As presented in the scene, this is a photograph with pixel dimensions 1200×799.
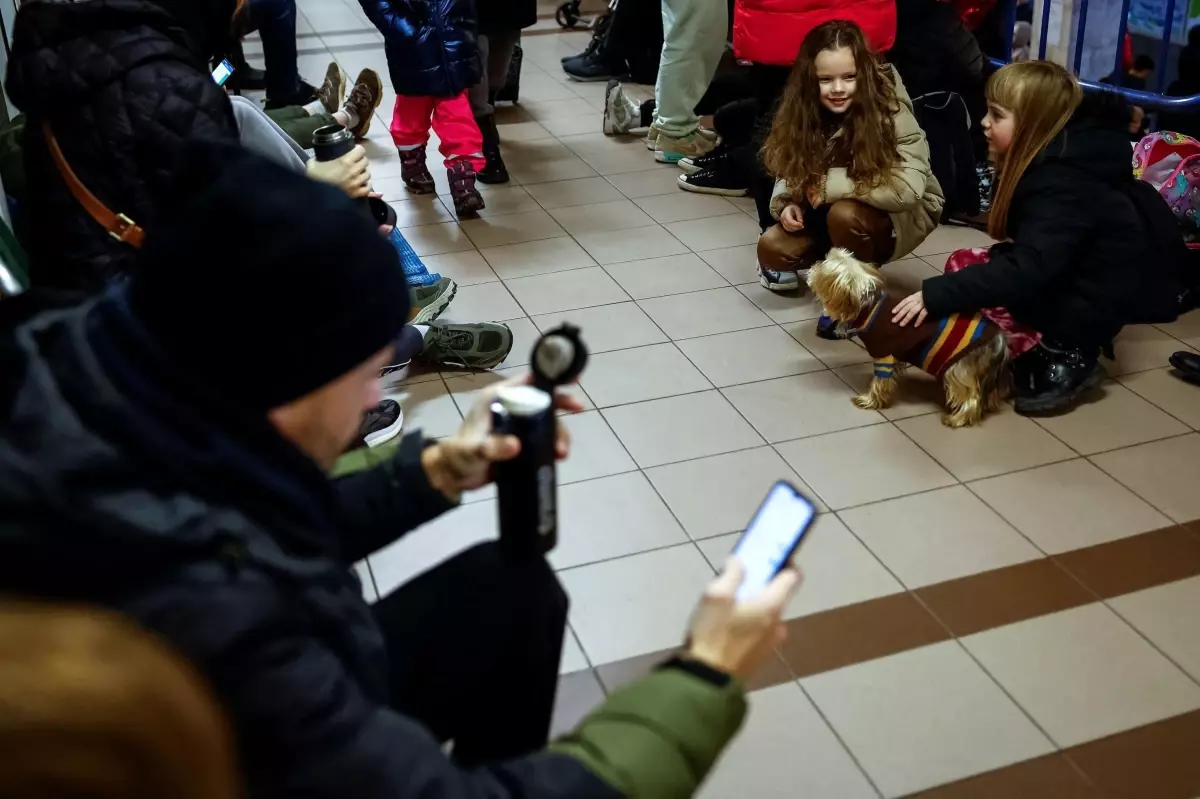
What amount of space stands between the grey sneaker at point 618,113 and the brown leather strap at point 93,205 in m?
3.39

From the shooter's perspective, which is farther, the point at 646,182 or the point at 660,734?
the point at 646,182

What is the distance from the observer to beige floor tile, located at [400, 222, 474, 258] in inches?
157

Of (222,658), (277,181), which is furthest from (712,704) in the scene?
(277,181)

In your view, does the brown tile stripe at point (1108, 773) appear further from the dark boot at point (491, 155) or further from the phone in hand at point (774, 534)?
the dark boot at point (491, 155)

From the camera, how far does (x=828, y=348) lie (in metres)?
3.27

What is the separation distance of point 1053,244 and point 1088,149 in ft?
0.86

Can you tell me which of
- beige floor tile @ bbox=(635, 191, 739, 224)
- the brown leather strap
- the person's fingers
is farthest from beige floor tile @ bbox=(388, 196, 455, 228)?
the person's fingers

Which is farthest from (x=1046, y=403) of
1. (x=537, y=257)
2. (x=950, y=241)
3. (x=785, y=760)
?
(x=537, y=257)

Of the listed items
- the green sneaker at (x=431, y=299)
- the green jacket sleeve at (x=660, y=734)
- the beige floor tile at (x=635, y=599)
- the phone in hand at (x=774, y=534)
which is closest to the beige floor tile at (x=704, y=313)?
the green sneaker at (x=431, y=299)

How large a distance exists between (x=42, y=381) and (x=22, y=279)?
1.53 m

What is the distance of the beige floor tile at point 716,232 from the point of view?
4.02m

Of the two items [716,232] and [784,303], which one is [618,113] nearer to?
[716,232]

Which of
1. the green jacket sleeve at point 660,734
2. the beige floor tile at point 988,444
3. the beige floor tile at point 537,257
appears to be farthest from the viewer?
the beige floor tile at point 537,257

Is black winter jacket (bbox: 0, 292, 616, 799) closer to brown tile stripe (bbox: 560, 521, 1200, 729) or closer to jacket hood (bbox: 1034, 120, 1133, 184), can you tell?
brown tile stripe (bbox: 560, 521, 1200, 729)
